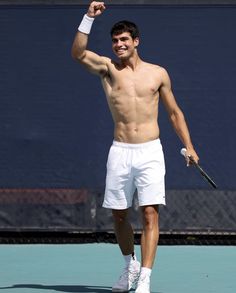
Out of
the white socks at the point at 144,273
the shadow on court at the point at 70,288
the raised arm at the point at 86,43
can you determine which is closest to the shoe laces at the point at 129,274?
the shadow on court at the point at 70,288

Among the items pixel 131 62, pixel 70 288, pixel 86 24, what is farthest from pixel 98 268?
pixel 86 24

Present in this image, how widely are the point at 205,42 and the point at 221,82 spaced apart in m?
0.37

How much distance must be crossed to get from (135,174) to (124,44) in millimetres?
821

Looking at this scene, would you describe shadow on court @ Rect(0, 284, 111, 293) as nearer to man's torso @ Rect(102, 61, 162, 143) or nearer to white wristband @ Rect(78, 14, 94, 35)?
man's torso @ Rect(102, 61, 162, 143)

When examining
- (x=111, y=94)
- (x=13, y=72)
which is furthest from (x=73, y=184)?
(x=111, y=94)

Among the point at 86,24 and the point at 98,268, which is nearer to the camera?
the point at 86,24

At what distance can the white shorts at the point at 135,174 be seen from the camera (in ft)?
21.4

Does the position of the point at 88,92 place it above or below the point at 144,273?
above

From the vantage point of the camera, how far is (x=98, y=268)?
7.85 m

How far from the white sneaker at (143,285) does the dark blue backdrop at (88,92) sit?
2.85 meters

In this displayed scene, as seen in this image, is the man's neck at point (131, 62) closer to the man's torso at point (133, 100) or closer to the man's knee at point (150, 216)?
the man's torso at point (133, 100)

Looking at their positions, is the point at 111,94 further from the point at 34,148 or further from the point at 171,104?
the point at 34,148

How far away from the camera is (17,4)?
30.0 ft

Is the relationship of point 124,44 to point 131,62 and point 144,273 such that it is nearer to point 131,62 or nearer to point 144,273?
point 131,62
